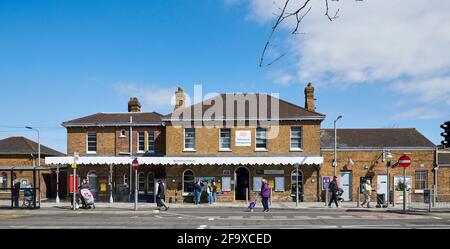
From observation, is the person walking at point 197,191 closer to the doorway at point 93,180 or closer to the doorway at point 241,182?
the doorway at point 241,182

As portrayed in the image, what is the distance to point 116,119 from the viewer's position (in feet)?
127

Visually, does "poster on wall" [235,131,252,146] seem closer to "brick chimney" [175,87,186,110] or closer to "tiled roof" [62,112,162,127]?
"brick chimney" [175,87,186,110]

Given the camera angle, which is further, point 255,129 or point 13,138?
point 13,138

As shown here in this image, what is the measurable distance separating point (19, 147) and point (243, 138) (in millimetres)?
20749

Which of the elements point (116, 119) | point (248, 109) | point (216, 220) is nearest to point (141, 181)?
point (116, 119)

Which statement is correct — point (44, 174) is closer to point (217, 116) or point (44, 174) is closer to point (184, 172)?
point (184, 172)

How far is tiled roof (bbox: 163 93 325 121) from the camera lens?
34344 millimetres

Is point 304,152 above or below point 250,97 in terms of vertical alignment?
below

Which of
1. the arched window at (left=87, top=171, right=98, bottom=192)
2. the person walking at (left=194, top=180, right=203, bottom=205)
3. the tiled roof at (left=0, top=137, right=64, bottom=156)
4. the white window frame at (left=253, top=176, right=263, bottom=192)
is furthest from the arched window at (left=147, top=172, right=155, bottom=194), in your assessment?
the tiled roof at (left=0, top=137, right=64, bottom=156)

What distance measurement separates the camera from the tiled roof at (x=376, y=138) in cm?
3569

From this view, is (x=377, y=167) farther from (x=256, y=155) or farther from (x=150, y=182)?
(x=150, y=182)

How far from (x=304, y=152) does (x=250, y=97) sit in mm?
5806
